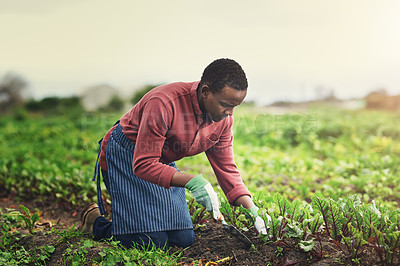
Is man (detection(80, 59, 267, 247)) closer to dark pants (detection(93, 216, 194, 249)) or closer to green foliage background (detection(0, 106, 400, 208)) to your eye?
dark pants (detection(93, 216, 194, 249))

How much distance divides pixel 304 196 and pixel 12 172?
3.18 metres

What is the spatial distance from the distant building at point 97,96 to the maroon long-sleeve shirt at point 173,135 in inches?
316

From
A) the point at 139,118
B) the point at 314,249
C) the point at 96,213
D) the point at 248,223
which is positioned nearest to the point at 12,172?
the point at 96,213

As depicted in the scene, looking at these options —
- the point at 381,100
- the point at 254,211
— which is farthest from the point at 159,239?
the point at 381,100

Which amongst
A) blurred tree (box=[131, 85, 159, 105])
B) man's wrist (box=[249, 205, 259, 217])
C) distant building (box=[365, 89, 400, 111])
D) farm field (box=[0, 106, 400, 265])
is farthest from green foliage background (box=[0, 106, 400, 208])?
man's wrist (box=[249, 205, 259, 217])

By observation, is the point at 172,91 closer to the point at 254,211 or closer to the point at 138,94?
the point at 254,211

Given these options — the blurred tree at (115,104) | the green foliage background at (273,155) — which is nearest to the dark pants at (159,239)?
the green foliage background at (273,155)

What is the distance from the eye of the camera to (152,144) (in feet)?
7.29

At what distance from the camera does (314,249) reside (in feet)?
7.04

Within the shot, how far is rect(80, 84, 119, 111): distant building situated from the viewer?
1044 centimetres

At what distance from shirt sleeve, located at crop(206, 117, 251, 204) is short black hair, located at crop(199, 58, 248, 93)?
51cm

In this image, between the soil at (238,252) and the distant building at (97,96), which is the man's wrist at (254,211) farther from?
the distant building at (97,96)

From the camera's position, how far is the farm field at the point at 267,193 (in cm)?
221

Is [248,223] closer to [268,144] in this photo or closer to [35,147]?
[268,144]
